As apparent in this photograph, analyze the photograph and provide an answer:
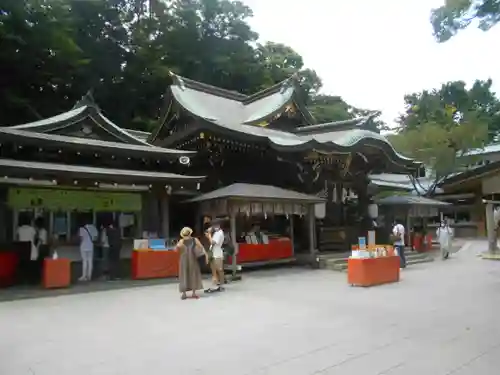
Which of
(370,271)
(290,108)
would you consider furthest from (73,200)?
(290,108)

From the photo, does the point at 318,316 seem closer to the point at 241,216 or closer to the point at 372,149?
the point at 241,216

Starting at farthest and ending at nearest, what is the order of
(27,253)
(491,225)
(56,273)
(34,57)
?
(34,57) → (491,225) → (27,253) → (56,273)

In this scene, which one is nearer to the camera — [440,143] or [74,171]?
[74,171]

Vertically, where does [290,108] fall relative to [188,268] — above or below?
above

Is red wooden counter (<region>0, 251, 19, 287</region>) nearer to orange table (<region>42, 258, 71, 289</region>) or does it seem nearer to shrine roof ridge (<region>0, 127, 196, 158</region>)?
orange table (<region>42, 258, 71, 289</region>)

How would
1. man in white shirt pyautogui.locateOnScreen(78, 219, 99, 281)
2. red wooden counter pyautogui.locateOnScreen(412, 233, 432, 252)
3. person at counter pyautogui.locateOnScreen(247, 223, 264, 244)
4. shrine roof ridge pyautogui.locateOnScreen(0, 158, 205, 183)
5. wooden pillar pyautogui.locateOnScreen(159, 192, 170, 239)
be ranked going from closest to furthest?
shrine roof ridge pyautogui.locateOnScreen(0, 158, 205, 183)
man in white shirt pyautogui.locateOnScreen(78, 219, 99, 281)
wooden pillar pyautogui.locateOnScreen(159, 192, 170, 239)
person at counter pyautogui.locateOnScreen(247, 223, 264, 244)
red wooden counter pyautogui.locateOnScreen(412, 233, 432, 252)

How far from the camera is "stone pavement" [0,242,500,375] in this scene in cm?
531

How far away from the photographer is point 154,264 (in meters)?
13.5

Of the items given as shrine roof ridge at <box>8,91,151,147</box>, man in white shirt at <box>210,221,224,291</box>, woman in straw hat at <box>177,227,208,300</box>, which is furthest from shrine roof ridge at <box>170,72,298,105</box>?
woman in straw hat at <box>177,227,208,300</box>

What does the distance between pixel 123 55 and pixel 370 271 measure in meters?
26.2

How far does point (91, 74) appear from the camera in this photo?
3019cm

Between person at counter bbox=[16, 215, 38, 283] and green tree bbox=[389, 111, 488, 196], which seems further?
green tree bbox=[389, 111, 488, 196]

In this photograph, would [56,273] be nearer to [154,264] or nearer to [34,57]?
[154,264]

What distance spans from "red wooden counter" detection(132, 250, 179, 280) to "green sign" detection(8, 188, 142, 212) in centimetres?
191
